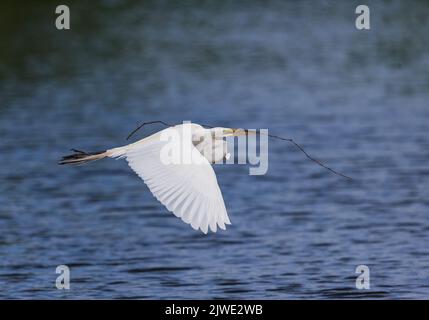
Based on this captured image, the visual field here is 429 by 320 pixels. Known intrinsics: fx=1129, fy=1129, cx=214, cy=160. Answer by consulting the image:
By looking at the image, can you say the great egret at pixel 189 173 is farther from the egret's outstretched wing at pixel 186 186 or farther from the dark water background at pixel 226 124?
the dark water background at pixel 226 124

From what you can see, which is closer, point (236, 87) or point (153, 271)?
point (153, 271)

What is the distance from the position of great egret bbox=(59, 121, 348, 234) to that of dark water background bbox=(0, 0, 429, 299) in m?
1.45

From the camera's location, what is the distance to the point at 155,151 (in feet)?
23.9

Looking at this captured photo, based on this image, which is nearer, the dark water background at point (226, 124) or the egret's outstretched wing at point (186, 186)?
the egret's outstretched wing at point (186, 186)

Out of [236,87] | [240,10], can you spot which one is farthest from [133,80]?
[240,10]

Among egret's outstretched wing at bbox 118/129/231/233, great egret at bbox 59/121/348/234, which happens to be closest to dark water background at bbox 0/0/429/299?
great egret at bbox 59/121/348/234

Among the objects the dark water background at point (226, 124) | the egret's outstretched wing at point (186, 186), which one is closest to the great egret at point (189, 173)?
the egret's outstretched wing at point (186, 186)

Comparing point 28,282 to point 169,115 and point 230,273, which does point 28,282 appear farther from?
point 169,115

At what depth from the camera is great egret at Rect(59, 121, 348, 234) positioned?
21.5 feet

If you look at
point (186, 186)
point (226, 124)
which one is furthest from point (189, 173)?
point (226, 124)

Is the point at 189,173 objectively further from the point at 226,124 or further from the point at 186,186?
the point at 226,124

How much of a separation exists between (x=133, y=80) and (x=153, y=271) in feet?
23.6

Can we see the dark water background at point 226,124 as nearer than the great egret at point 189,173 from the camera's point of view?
No

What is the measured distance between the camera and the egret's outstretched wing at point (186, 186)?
21.4ft
